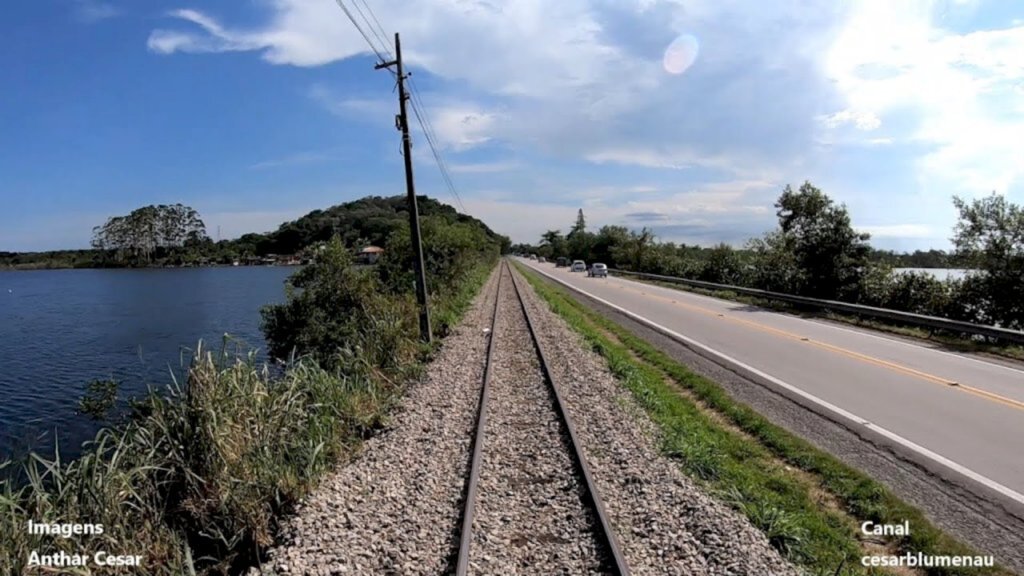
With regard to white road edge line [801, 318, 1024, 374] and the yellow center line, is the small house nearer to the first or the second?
the yellow center line

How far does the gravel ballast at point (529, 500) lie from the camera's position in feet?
14.7

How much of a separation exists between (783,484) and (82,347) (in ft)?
96.3

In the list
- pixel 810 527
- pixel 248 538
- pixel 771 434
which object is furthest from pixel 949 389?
pixel 248 538

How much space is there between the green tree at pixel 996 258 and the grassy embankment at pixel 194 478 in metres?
18.8

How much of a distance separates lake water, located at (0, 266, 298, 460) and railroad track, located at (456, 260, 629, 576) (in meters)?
5.03

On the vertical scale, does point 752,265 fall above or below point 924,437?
above

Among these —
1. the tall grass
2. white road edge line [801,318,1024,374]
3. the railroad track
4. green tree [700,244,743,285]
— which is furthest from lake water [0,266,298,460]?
green tree [700,244,743,285]

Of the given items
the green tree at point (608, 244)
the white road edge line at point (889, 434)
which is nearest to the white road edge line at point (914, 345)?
the white road edge line at point (889, 434)

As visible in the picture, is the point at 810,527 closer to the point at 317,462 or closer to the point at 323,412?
the point at 317,462

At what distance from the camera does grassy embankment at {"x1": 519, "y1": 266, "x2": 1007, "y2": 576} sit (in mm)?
4719

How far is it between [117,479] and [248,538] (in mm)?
1261

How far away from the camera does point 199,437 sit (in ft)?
19.0

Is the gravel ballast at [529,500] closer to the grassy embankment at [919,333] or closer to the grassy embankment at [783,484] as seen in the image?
the grassy embankment at [783,484]

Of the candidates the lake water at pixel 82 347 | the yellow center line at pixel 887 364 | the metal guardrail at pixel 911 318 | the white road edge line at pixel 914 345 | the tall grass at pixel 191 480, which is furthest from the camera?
the metal guardrail at pixel 911 318
